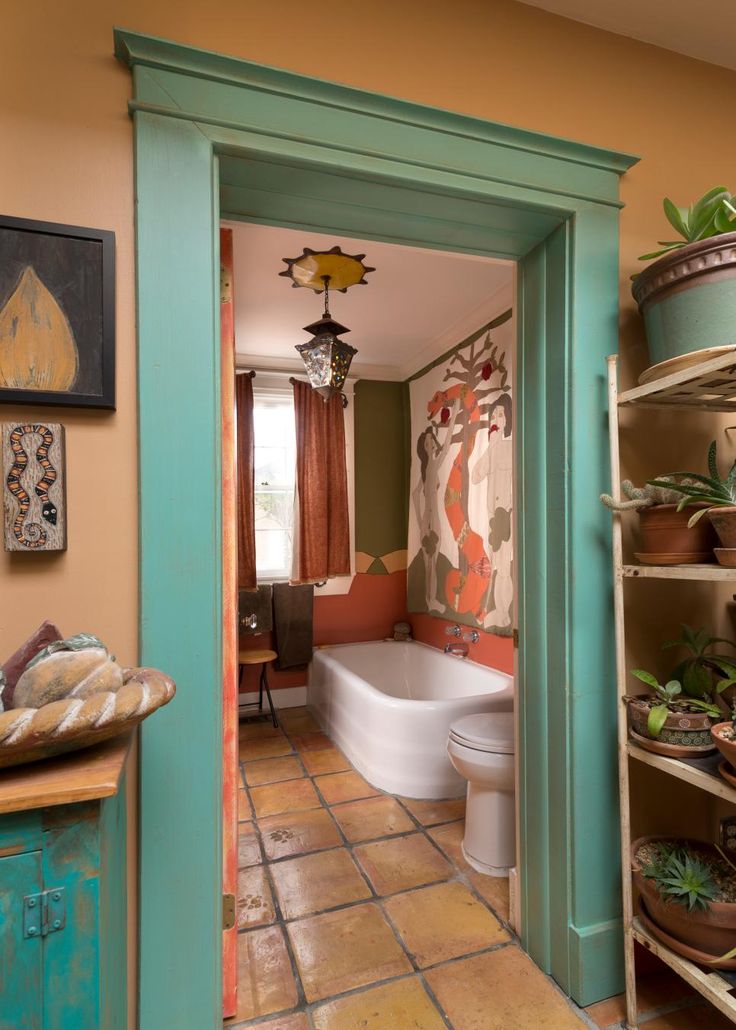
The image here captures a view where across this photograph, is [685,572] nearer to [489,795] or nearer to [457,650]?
[489,795]

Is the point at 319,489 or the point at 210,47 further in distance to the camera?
the point at 319,489

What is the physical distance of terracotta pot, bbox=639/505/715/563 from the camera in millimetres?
1357

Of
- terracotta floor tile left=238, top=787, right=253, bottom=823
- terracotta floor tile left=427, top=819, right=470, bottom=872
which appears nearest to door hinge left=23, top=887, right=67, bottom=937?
terracotta floor tile left=427, top=819, right=470, bottom=872

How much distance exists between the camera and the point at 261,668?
410 cm

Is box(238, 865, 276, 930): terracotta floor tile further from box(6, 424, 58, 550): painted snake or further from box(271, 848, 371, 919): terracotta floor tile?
box(6, 424, 58, 550): painted snake

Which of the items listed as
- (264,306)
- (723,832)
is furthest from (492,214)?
(264,306)

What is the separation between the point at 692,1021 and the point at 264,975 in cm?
116

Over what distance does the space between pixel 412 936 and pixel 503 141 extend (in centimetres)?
234

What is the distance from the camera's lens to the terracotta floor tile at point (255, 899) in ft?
6.23

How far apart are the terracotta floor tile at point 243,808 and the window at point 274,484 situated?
64.2 inches

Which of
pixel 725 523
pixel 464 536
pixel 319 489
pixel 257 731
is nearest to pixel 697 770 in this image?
pixel 725 523

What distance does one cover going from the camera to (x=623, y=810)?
4.61 feet

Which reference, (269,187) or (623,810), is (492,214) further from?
(623,810)

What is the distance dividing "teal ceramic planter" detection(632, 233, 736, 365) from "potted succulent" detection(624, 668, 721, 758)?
800 mm
